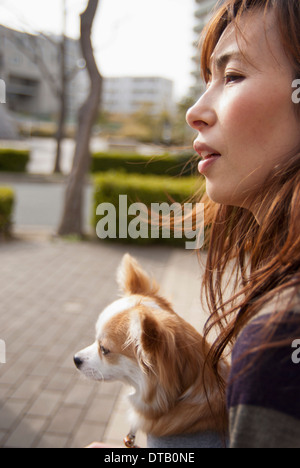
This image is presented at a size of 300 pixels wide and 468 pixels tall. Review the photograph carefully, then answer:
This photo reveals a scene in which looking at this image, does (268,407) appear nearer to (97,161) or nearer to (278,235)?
(278,235)

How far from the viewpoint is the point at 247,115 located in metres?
0.98

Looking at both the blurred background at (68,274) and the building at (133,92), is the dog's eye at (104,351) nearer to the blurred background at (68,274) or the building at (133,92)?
the blurred background at (68,274)

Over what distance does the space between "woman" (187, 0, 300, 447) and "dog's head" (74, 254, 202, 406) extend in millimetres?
373

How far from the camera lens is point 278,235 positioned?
967 mm

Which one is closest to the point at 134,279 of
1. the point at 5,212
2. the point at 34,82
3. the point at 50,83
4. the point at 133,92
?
the point at 5,212

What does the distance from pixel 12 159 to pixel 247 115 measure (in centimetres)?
2163

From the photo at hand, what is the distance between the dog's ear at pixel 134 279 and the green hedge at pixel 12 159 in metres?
20.6

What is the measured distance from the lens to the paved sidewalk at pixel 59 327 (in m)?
3.32

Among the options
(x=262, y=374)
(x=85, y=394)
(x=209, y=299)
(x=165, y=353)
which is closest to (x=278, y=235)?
(x=262, y=374)

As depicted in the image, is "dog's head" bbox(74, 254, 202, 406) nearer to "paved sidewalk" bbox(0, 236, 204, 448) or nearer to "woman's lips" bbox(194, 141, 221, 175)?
"paved sidewalk" bbox(0, 236, 204, 448)

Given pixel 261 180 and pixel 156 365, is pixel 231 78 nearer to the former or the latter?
pixel 261 180

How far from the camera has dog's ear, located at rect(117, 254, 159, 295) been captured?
1.94m

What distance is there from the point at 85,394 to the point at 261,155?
3334 mm

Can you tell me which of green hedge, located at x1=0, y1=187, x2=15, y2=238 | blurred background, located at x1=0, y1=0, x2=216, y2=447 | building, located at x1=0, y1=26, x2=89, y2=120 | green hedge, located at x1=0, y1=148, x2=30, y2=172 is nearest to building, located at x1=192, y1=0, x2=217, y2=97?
blurred background, located at x1=0, y1=0, x2=216, y2=447
